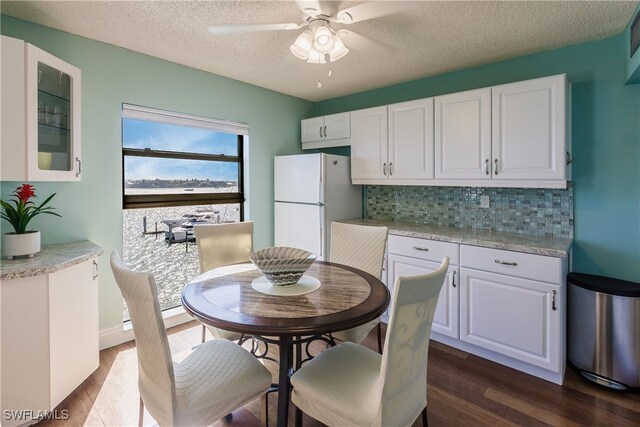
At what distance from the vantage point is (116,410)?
1836 millimetres

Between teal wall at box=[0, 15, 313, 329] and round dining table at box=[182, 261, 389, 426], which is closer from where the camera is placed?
round dining table at box=[182, 261, 389, 426]

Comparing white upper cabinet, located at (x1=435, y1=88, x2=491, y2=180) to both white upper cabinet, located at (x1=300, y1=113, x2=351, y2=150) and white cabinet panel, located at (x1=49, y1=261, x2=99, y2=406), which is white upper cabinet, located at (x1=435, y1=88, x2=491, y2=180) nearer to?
white upper cabinet, located at (x1=300, y1=113, x2=351, y2=150)

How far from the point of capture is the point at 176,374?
1.35 metres

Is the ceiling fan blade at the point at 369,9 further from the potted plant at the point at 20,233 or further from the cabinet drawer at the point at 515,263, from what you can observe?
the potted plant at the point at 20,233

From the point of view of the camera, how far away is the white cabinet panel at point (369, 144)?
3213mm

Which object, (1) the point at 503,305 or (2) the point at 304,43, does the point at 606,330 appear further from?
(2) the point at 304,43

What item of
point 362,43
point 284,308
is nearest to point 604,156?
point 362,43

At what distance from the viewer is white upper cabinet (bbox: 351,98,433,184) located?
9.58 feet

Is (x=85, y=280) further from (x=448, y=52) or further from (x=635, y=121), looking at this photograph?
(x=635, y=121)

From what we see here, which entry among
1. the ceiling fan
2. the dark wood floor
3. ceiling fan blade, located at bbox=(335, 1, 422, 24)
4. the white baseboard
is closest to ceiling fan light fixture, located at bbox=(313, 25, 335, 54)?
the ceiling fan

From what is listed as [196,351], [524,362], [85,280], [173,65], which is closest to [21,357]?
[85,280]

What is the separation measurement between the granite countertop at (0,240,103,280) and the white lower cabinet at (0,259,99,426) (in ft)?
0.13

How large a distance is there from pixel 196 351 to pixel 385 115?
2.63m

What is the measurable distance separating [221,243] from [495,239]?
6.86 ft
